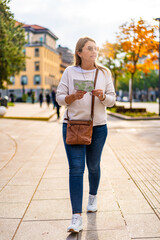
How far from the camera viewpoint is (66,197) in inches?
184

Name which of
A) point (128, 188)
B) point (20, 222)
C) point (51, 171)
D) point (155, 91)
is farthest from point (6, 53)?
point (155, 91)

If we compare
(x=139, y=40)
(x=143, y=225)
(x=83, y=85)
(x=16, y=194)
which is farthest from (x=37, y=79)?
(x=83, y=85)

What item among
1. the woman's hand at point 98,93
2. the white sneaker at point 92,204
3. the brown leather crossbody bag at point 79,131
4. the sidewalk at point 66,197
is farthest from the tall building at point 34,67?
the woman's hand at point 98,93

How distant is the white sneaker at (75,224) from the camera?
3.45 metres

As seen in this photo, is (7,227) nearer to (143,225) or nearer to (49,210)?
(49,210)

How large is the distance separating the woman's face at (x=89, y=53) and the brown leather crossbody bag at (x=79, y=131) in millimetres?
390

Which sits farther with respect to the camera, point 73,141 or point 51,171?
point 51,171

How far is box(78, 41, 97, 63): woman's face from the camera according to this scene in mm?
3641

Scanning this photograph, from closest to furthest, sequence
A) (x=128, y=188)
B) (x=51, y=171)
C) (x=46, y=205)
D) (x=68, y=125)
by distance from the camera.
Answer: (x=68, y=125), (x=46, y=205), (x=128, y=188), (x=51, y=171)

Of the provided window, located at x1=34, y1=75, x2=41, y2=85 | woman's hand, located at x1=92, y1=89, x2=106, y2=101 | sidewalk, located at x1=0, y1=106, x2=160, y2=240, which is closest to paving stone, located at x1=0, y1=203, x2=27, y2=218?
sidewalk, located at x1=0, y1=106, x2=160, y2=240

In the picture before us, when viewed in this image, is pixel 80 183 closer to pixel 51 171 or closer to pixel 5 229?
pixel 5 229

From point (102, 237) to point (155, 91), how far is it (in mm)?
113311

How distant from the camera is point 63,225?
3693mm

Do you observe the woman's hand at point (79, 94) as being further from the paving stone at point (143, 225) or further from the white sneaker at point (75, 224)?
the paving stone at point (143, 225)
